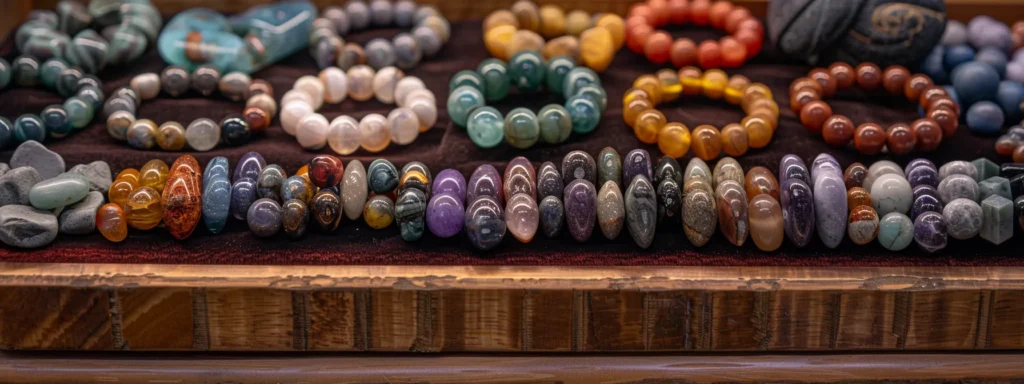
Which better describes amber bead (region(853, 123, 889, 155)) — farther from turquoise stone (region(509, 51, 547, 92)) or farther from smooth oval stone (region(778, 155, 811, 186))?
turquoise stone (region(509, 51, 547, 92))

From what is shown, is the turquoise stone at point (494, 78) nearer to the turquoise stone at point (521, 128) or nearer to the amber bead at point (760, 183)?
the turquoise stone at point (521, 128)

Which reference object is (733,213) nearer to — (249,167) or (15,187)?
(249,167)

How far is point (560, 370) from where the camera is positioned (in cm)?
108

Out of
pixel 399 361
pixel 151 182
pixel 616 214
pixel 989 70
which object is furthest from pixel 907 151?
pixel 151 182

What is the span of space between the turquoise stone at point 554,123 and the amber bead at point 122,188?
0.52 meters

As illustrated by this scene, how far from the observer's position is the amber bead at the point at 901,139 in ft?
4.19

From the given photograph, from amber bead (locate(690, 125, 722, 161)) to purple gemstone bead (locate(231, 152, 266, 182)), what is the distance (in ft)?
1.83

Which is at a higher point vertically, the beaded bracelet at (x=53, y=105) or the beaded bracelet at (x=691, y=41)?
the beaded bracelet at (x=691, y=41)

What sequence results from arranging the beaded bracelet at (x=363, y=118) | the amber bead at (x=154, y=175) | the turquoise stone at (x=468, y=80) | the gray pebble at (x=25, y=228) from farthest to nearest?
the turquoise stone at (x=468, y=80) < the beaded bracelet at (x=363, y=118) < the amber bead at (x=154, y=175) < the gray pebble at (x=25, y=228)

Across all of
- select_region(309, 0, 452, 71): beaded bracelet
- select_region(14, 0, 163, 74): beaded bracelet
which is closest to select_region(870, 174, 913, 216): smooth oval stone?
select_region(309, 0, 452, 71): beaded bracelet

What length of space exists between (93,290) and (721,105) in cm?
90

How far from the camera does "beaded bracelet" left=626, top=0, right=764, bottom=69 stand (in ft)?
5.04

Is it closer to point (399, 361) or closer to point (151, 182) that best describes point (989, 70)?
point (399, 361)

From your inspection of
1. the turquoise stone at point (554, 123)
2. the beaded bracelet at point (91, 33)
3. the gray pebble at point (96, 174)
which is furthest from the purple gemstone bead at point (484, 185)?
the beaded bracelet at point (91, 33)
